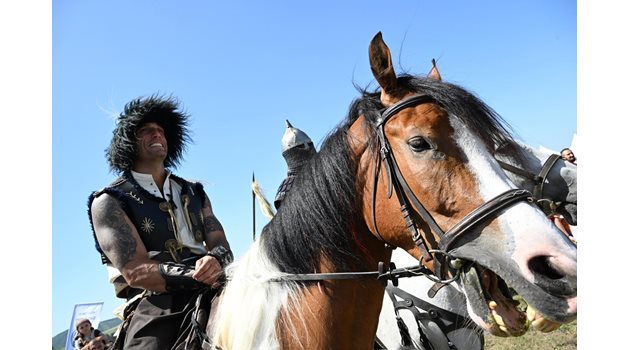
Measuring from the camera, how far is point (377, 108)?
278cm

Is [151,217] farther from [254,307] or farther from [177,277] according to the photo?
[254,307]

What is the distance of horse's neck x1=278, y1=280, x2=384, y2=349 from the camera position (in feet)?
8.57

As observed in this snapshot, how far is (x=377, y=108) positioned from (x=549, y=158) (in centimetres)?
278

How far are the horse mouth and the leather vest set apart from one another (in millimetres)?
2030

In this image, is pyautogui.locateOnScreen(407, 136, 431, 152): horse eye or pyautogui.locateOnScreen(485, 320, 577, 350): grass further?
pyautogui.locateOnScreen(485, 320, 577, 350): grass

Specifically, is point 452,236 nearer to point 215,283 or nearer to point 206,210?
point 215,283

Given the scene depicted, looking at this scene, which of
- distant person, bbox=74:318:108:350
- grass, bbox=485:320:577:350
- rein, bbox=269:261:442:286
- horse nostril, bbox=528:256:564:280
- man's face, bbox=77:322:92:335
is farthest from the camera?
man's face, bbox=77:322:92:335

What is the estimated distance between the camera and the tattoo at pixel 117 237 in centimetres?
312

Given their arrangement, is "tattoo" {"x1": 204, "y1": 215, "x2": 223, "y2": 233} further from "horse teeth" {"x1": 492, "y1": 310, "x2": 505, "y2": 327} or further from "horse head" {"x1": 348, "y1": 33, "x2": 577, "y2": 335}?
"horse teeth" {"x1": 492, "y1": 310, "x2": 505, "y2": 327}

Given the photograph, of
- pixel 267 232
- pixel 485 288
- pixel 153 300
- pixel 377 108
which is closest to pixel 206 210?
pixel 153 300

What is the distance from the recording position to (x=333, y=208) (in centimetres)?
269

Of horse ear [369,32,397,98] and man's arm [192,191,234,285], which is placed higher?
horse ear [369,32,397,98]

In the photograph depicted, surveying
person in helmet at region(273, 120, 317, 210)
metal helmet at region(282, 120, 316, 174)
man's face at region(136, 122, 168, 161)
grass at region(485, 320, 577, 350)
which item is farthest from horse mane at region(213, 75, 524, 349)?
grass at region(485, 320, 577, 350)

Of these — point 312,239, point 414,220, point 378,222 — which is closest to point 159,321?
point 312,239
